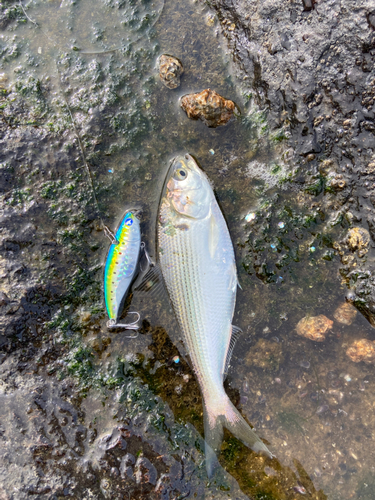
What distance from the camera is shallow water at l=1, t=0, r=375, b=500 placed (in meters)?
3.06

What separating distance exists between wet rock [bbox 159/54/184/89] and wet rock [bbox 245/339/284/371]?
292 centimetres

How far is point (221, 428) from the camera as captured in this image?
3.02 m

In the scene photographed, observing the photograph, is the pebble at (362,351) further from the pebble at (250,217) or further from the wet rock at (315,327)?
the pebble at (250,217)

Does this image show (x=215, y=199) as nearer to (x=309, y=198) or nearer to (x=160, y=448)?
(x=309, y=198)

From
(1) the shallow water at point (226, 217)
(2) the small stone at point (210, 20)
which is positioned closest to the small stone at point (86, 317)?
(1) the shallow water at point (226, 217)

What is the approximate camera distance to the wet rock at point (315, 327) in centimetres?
311

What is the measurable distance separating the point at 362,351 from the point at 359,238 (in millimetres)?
1134

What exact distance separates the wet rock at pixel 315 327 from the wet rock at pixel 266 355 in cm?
31

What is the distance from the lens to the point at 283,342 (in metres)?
3.19

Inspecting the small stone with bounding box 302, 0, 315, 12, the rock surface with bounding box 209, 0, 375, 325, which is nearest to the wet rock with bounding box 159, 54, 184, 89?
the rock surface with bounding box 209, 0, 375, 325

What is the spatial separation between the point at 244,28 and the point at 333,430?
4.25m

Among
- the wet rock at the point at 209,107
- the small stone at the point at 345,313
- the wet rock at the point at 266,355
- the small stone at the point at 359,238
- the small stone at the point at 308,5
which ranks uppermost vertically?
the small stone at the point at 308,5

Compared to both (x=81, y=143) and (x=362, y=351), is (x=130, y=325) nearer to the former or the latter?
(x=81, y=143)

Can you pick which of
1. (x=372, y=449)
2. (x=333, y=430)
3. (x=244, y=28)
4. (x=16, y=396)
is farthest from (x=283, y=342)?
(x=244, y=28)
